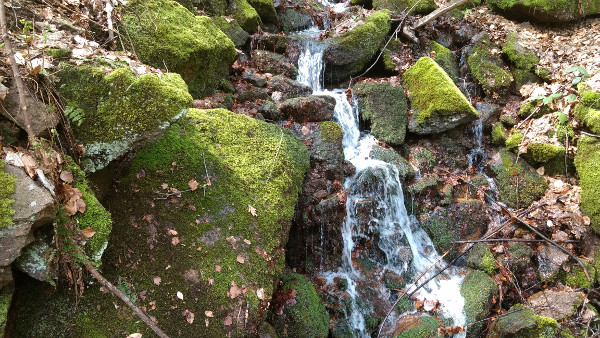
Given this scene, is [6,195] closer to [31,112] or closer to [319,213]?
[31,112]

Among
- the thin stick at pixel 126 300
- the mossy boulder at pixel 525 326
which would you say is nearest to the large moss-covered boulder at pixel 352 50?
the mossy boulder at pixel 525 326

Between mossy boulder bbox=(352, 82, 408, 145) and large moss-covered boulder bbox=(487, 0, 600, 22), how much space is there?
4807mm

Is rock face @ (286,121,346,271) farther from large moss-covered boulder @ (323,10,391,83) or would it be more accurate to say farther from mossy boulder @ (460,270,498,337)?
large moss-covered boulder @ (323,10,391,83)

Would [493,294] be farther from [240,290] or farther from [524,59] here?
[524,59]

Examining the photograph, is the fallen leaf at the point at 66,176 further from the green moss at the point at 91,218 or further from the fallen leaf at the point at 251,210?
the fallen leaf at the point at 251,210

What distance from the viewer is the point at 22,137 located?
2.49 metres

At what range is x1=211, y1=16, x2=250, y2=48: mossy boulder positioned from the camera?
23.8ft

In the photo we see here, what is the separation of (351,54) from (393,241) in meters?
4.75

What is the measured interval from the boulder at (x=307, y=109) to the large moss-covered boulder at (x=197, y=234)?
1776mm

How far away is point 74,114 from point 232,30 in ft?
17.7

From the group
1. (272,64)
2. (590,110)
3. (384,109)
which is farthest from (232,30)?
(590,110)

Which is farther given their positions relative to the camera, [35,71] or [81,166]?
[81,166]

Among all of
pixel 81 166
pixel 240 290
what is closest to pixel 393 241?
pixel 240 290

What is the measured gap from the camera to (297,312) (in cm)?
391
